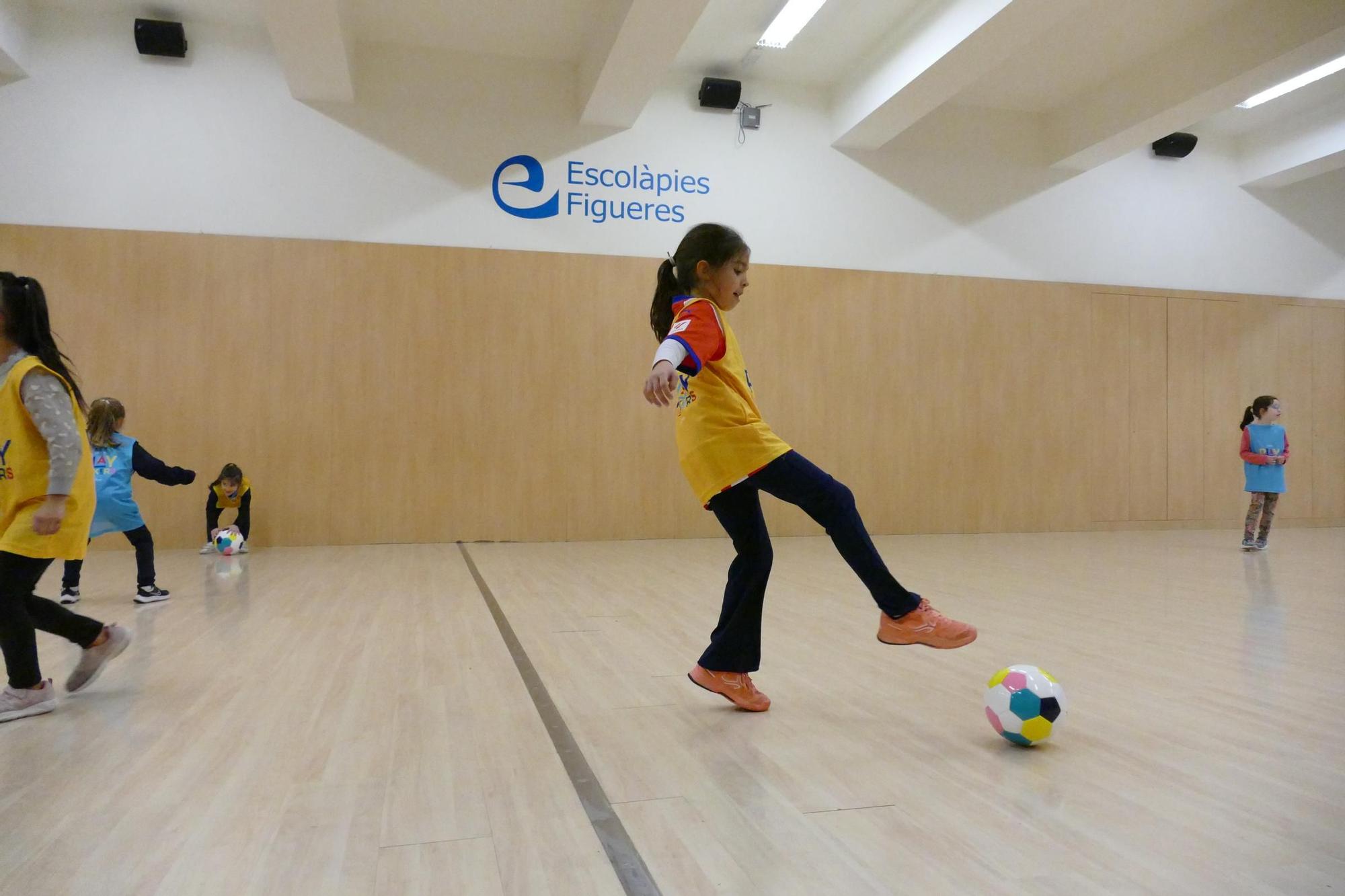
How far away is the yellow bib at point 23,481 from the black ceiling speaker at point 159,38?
583cm

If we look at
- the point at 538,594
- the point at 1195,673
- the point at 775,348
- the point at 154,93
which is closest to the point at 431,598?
the point at 538,594

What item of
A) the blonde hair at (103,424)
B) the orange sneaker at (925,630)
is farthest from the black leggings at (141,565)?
the orange sneaker at (925,630)

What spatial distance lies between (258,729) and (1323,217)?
11562 mm

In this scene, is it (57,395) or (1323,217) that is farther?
(1323,217)

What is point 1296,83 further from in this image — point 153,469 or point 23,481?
point 23,481

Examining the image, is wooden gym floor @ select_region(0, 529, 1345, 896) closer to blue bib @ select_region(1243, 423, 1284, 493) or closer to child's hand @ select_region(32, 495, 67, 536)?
child's hand @ select_region(32, 495, 67, 536)

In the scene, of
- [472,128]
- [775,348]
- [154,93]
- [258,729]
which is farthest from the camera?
[775,348]

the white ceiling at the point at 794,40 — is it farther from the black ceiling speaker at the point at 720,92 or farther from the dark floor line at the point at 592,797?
the dark floor line at the point at 592,797

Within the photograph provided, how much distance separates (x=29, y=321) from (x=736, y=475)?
6.47ft

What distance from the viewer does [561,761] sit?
6.87 ft

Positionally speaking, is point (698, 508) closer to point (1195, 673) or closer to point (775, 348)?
point (775, 348)

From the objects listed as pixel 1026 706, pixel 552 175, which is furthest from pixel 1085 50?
pixel 1026 706

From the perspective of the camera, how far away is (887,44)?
749cm

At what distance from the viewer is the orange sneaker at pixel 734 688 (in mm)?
2518
